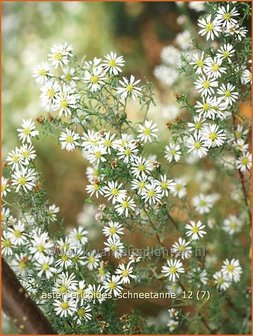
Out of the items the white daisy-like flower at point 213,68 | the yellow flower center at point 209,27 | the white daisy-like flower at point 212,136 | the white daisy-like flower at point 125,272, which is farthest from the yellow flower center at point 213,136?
the white daisy-like flower at point 125,272

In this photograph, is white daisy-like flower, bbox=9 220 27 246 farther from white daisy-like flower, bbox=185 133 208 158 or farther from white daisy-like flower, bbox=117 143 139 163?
white daisy-like flower, bbox=185 133 208 158

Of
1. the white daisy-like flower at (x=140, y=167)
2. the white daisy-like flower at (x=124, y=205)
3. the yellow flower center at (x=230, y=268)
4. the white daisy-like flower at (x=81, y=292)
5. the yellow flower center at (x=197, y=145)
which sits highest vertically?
the yellow flower center at (x=197, y=145)

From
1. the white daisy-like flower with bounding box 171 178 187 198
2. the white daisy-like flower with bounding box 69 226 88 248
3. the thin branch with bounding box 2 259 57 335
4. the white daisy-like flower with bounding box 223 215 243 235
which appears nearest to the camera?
the thin branch with bounding box 2 259 57 335

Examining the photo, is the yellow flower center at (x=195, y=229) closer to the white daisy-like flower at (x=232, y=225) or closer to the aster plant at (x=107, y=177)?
the aster plant at (x=107, y=177)

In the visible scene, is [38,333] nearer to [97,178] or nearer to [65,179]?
[97,178]

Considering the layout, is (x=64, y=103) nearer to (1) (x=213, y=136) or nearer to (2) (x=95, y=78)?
(2) (x=95, y=78)

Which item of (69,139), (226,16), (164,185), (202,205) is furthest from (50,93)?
(202,205)

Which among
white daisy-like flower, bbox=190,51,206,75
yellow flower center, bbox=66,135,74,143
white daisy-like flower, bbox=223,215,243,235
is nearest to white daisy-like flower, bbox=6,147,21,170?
yellow flower center, bbox=66,135,74,143
